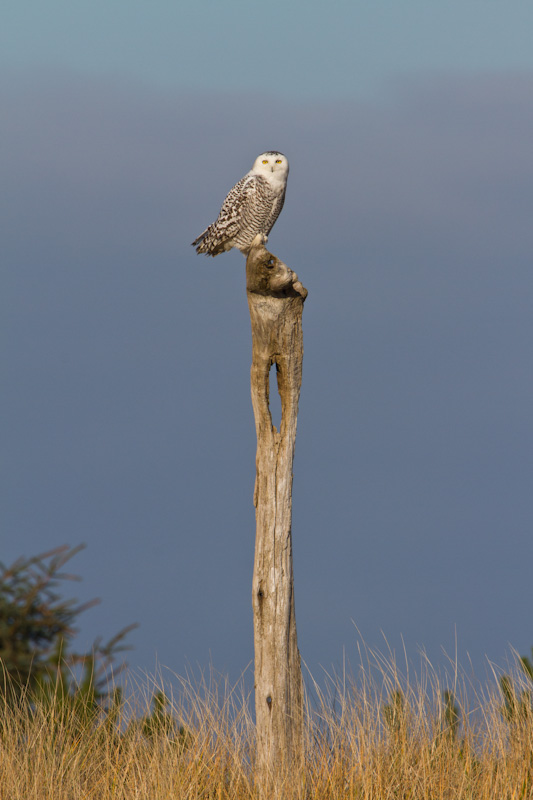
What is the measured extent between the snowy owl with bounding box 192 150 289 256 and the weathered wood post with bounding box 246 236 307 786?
1590 millimetres

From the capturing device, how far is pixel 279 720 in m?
5.48

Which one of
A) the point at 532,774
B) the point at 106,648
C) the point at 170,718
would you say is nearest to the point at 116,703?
the point at 170,718

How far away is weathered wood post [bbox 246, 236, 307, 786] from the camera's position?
5.50m

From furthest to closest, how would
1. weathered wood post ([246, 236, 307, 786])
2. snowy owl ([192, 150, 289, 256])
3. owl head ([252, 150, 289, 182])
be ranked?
1. owl head ([252, 150, 289, 182])
2. snowy owl ([192, 150, 289, 256])
3. weathered wood post ([246, 236, 307, 786])

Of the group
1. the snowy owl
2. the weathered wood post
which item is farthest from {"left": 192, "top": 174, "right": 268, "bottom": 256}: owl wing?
the weathered wood post

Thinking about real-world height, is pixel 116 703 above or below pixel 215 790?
above

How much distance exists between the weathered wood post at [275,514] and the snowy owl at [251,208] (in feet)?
5.22

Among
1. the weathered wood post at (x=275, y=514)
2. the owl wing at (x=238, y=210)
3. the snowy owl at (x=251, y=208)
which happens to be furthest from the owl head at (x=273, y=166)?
the weathered wood post at (x=275, y=514)

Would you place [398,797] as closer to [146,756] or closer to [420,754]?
[420,754]

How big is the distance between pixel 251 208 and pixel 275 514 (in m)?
3.12

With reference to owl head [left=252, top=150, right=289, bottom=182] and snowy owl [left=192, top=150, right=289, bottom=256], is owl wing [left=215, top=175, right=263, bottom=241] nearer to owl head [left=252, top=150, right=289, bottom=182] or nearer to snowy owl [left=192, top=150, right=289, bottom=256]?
snowy owl [left=192, top=150, right=289, bottom=256]

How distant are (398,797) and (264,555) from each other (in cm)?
177

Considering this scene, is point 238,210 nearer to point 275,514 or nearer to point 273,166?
point 273,166

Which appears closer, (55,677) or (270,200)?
(55,677)
